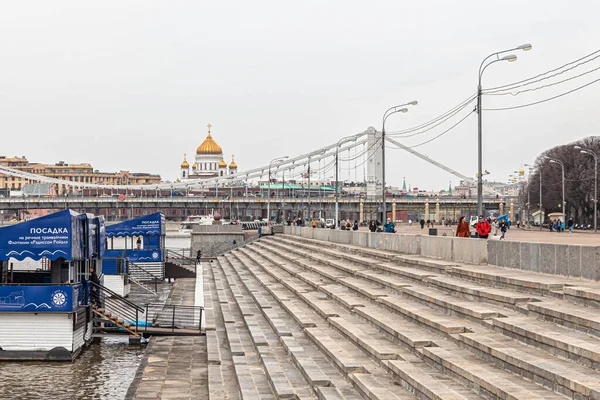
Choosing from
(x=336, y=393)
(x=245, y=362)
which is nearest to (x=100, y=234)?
(x=245, y=362)

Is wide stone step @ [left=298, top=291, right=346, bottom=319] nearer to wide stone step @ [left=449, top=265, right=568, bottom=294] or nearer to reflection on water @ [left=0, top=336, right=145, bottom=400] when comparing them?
wide stone step @ [left=449, top=265, right=568, bottom=294]

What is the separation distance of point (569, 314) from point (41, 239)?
529 inches

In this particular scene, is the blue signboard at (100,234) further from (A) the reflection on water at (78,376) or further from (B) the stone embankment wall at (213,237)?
(B) the stone embankment wall at (213,237)

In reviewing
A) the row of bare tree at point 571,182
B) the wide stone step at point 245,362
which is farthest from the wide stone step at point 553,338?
the row of bare tree at point 571,182

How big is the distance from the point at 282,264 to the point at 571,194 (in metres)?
58.2

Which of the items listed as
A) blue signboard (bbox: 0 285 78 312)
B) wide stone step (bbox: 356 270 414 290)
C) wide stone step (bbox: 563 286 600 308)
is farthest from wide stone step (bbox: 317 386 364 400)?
blue signboard (bbox: 0 285 78 312)

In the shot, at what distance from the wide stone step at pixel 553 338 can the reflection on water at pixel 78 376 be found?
8.27m

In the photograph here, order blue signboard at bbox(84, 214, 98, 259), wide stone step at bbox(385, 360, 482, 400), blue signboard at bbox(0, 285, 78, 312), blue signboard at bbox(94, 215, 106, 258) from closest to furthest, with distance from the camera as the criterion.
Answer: wide stone step at bbox(385, 360, 482, 400) → blue signboard at bbox(0, 285, 78, 312) → blue signboard at bbox(84, 214, 98, 259) → blue signboard at bbox(94, 215, 106, 258)

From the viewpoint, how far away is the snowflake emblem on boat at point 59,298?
68.4ft

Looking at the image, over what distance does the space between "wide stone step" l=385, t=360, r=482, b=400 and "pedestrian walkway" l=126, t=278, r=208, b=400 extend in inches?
156

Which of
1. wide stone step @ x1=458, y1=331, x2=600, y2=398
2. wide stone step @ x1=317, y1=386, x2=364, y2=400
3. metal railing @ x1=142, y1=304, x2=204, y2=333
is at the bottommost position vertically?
metal railing @ x1=142, y1=304, x2=204, y2=333

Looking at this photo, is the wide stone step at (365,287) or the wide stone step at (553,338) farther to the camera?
the wide stone step at (365,287)

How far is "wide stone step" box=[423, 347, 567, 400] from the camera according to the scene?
9.43 meters

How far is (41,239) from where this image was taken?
2109 centimetres
